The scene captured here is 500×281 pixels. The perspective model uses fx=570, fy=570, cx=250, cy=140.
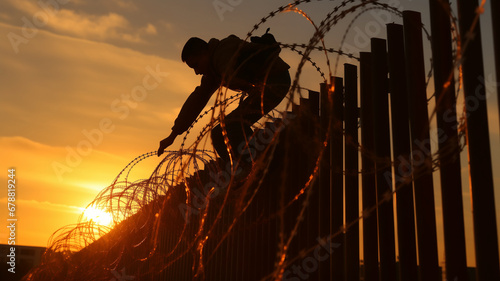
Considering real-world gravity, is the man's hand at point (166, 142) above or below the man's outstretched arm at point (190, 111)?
below

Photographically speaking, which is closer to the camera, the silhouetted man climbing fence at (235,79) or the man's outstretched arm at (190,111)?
the silhouetted man climbing fence at (235,79)

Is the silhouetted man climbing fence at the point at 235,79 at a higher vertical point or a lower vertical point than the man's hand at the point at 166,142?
higher

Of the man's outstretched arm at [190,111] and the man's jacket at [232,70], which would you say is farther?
the man's outstretched arm at [190,111]

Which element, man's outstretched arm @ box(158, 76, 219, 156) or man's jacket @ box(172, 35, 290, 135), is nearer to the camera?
man's jacket @ box(172, 35, 290, 135)

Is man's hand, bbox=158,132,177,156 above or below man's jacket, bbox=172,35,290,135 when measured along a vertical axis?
below

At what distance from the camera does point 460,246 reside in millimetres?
3176

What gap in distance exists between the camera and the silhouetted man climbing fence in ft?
15.2

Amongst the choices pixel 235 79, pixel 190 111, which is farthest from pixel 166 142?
pixel 235 79

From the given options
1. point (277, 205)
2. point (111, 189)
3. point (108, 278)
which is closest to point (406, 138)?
point (277, 205)

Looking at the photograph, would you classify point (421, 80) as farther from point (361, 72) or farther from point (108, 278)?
point (108, 278)

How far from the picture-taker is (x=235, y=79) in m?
4.66

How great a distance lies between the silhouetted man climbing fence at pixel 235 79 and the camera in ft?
15.2

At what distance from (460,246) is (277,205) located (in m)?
2.29

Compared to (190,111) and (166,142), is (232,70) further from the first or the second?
(166,142)
